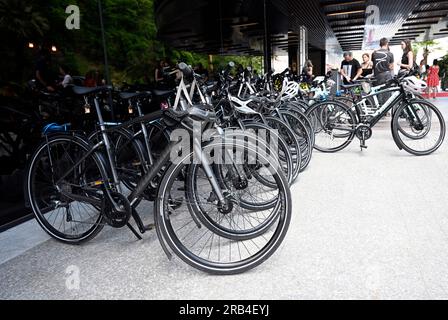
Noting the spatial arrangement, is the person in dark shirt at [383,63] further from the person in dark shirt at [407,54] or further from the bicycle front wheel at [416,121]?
the bicycle front wheel at [416,121]

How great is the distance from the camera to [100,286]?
7.10ft

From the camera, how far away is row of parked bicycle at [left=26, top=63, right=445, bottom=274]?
2.21m

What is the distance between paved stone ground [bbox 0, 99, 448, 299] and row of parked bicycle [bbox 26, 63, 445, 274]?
15 cm

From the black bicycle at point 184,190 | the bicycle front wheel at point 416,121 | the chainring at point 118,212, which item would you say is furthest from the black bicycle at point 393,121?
the chainring at point 118,212

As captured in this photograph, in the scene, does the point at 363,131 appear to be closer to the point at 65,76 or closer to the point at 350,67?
the point at 65,76

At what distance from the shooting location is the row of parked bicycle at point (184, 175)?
2.21 m

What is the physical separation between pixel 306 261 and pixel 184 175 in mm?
983

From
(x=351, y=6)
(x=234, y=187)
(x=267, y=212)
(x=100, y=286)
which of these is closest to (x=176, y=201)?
(x=234, y=187)

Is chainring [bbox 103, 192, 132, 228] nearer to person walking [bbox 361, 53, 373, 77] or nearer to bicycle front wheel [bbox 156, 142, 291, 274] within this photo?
bicycle front wheel [bbox 156, 142, 291, 274]

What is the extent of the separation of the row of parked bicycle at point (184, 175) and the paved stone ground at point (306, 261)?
152 millimetres

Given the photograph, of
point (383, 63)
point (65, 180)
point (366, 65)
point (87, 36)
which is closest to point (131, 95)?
point (65, 180)

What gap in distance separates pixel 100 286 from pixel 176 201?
716mm
